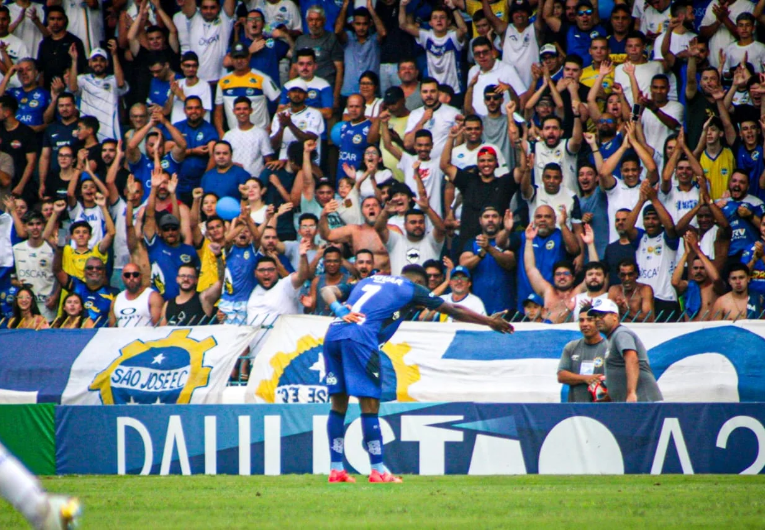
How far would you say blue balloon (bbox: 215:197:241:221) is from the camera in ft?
53.5

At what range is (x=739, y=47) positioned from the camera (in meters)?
15.5

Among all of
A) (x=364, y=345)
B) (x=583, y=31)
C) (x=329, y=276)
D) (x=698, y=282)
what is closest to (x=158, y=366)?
(x=329, y=276)

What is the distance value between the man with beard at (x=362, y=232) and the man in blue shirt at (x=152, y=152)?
350 centimetres

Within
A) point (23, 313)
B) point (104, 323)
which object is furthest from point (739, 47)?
point (23, 313)

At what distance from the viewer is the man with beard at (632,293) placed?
13422 mm

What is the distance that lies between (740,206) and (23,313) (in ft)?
34.0

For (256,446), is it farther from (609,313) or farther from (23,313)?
(23,313)

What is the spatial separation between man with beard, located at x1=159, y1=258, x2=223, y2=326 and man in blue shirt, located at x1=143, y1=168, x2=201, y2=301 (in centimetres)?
70

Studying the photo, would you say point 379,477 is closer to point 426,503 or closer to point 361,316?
point 361,316

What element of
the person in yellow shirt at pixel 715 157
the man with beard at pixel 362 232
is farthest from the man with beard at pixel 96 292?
the person in yellow shirt at pixel 715 157

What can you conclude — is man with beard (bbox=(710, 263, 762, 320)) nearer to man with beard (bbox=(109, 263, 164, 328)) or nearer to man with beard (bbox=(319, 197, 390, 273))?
man with beard (bbox=(319, 197, 390, 273))

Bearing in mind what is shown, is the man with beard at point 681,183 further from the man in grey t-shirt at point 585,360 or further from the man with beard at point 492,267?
the man in grey t-shirt at point 585,360

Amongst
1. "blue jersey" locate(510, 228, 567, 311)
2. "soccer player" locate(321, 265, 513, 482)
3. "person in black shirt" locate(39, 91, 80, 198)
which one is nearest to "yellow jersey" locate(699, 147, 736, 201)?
"blue jersey" locate(510, 228, 567, 311)

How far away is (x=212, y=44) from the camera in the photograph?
18594 mm
